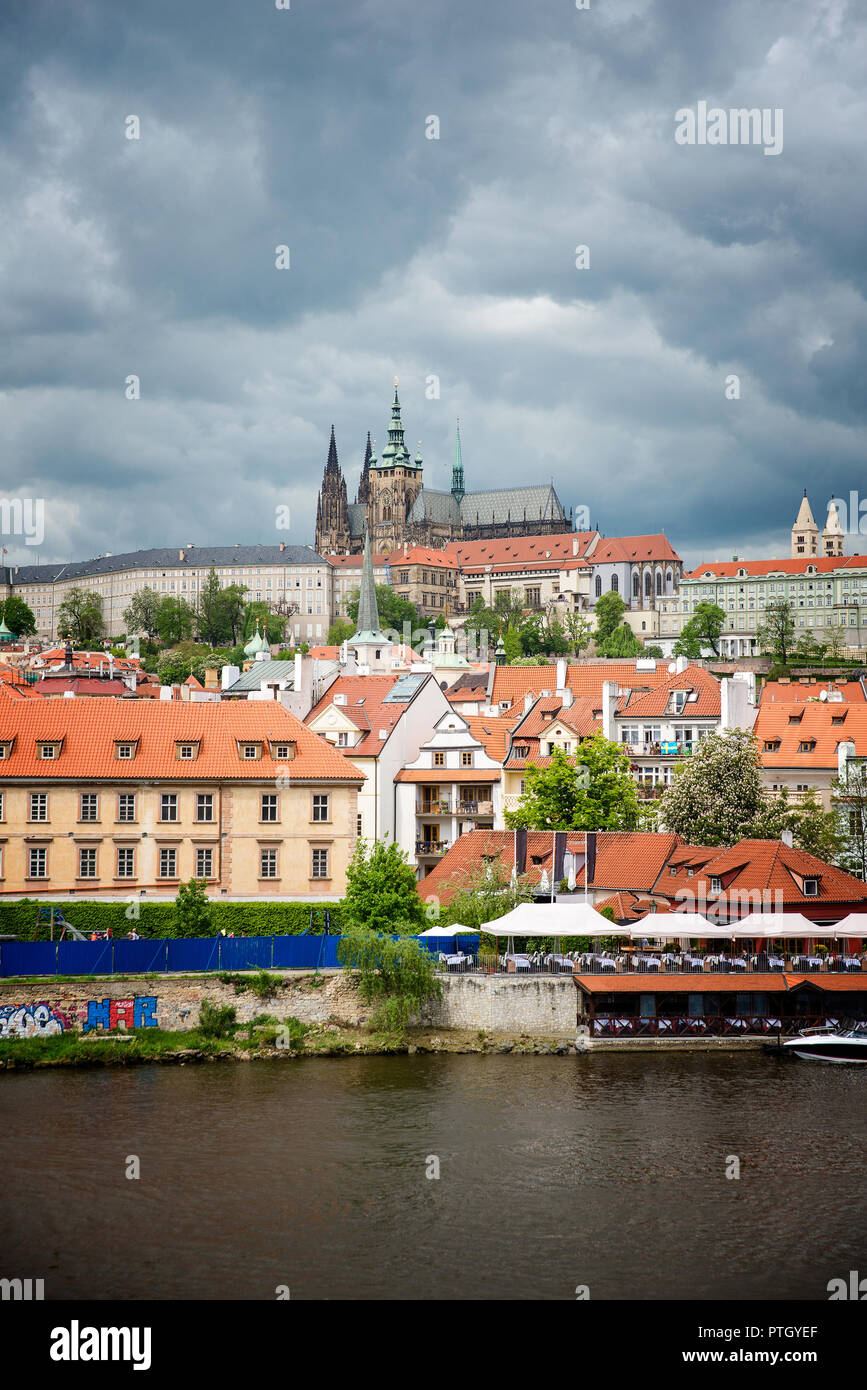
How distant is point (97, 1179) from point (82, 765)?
23.1 metres

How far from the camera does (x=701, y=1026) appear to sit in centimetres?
4656

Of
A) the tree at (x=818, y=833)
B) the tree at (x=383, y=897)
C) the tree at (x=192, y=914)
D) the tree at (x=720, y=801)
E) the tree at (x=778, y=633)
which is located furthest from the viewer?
the tree at (x=778, y=633)

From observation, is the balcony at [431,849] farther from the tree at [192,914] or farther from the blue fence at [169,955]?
the blue fence at [169,955]

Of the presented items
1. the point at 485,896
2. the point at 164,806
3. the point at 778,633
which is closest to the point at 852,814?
the point at 485,896

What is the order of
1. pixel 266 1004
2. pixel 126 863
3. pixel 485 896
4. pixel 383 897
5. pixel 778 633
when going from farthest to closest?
pixel 778 633 → pixel 126 863 → pixel 485 896 → pixel 383 897 → pixel 266 1004

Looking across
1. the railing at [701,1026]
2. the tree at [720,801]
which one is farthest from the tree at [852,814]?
the railing at [701,1026]

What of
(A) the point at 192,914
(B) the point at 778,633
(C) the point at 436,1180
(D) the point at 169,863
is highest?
(B) the point at 778,633

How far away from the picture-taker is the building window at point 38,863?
173 ft

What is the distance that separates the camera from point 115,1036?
1751 inches

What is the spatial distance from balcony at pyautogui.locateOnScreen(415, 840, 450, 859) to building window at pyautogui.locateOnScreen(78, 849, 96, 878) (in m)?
18.0

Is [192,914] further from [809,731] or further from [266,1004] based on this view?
[809,731]

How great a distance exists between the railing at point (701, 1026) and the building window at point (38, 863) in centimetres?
2012

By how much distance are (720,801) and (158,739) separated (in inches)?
898

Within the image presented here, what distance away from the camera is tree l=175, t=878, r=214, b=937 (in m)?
49.1
